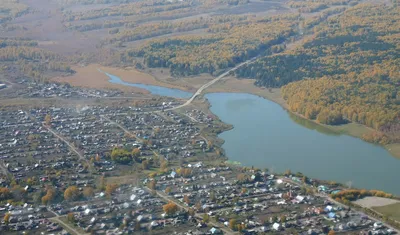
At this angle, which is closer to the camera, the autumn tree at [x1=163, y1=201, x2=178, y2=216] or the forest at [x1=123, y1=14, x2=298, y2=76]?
the autumn tree at [x1=163, y1=201, x2=178, y2=216]

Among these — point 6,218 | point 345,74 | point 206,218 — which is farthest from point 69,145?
point 345,74

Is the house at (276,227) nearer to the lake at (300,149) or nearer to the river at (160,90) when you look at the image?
the lake at (300,149)

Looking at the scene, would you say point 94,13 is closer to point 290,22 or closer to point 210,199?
point 290,22

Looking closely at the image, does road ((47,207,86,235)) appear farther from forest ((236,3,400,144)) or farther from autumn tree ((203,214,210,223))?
forest ((236,3,400,144))

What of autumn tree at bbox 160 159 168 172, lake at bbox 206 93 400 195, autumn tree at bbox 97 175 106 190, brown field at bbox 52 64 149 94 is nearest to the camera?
autumn tree at bbox 97 175 106 190

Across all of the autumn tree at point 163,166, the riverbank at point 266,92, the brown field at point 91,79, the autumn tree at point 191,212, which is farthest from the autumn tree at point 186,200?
the brown field at point 91,79

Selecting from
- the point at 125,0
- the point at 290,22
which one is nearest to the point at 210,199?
the point at 290,22

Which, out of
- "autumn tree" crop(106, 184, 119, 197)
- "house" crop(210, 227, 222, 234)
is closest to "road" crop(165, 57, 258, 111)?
"autumn tree" crop(106, 184, 119, 197)

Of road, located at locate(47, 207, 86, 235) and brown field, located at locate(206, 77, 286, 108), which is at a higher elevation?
brown field, located at locate(206, 77, 286, 108)
